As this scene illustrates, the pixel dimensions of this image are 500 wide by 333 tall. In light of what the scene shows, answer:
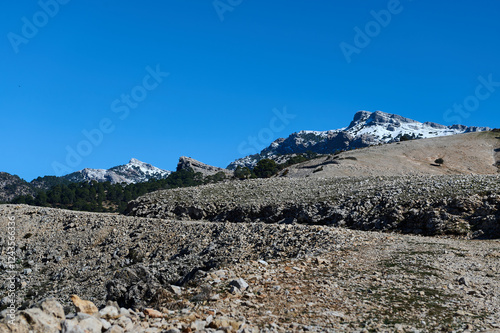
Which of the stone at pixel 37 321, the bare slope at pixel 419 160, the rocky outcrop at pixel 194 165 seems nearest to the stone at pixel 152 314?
the stone at pixel 37 321

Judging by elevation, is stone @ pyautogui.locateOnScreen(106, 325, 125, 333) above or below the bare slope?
below

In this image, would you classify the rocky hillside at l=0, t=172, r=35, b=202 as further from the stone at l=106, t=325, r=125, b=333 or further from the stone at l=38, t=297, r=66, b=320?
the stone at l=106, t=325, r=125, b=333

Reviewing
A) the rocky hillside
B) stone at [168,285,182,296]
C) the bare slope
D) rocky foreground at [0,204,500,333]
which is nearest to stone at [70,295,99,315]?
rocky foreground at [0,204,500,333]

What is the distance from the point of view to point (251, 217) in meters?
39.5

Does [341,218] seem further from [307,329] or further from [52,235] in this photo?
[52,235]

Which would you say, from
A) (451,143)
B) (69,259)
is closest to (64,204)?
(69,259)

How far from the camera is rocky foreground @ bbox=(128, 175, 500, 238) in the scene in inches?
1073

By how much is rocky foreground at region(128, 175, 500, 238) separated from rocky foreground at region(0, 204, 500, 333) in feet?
8.43

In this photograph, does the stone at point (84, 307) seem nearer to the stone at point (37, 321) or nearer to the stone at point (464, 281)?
the stone at point (37, 321)

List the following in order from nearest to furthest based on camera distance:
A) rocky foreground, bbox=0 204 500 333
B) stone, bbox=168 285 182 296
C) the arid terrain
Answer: rocky foreground, bbox=0 204 500 333, the arid terrain, stone, bbox=168 285 182 296

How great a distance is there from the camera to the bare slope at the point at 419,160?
69.9 m

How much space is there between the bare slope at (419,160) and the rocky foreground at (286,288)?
137 ft

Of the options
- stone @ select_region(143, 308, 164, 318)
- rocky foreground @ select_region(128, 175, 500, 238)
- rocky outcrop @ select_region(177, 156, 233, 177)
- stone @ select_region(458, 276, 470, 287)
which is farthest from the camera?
rocky outcrop @ select_region(177, 156, 233, 177)

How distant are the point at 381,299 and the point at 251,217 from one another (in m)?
27.9
